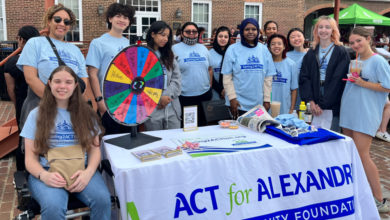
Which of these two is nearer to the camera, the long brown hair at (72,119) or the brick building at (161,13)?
the long brown hair at (72,119)

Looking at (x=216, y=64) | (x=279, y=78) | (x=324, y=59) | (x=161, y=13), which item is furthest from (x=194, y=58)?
(x=161, y=13)

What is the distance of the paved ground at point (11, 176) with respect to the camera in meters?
3.34

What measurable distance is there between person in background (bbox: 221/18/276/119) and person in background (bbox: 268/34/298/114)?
0.99 ft

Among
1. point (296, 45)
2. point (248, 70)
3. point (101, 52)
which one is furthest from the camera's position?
point (296, 45)

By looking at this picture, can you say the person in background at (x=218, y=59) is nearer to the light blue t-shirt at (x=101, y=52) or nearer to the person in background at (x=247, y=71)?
the person in background at (x=247, y=71)

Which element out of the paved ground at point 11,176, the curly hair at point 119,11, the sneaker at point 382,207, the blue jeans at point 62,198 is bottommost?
the paved ground at point 11,176

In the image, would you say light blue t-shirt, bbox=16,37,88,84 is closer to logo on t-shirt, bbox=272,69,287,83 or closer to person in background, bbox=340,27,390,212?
logo on t-shirt, bbox=272,69,287,83

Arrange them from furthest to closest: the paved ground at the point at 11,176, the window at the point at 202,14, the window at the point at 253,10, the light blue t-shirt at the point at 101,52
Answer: the window at the point at 253,10 < the window at the point at 202,14 < the paved ground at the point at 11,176 < the light blue t-shirt at the point at 101,52

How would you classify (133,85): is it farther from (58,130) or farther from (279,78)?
(279,78)

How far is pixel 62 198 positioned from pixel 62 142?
1.28 feet

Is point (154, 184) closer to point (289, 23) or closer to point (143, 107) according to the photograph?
point (143, 107)

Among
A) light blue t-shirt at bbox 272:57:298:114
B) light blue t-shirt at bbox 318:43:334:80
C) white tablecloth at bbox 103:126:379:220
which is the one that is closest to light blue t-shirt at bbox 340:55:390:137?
light blue t-shirt at bbox 318:43:334:80

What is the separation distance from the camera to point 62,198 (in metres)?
2.15

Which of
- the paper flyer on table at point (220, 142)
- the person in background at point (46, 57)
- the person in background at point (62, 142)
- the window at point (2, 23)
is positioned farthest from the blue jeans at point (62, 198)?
the window at point (2, 23)
